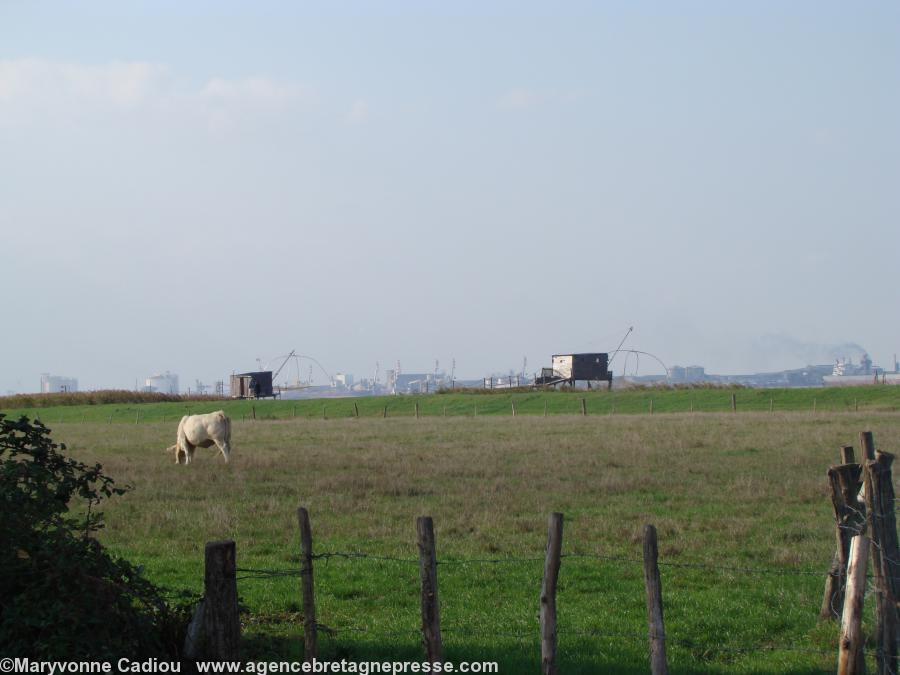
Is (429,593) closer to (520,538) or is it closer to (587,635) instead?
(587,635)

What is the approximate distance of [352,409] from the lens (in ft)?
237

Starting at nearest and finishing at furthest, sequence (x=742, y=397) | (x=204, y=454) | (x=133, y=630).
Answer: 1. (x=133, y=630)
2. (x=204, y=454)
3. (x=742, y=397)

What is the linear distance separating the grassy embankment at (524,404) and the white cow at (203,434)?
115 feet

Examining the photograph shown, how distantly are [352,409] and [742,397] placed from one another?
27.4m

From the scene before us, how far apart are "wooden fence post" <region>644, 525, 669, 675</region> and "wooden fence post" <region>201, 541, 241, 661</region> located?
2.89m

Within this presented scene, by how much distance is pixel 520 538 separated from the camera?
46.3ft

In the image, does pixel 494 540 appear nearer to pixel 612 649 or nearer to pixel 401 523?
pixel 401 523

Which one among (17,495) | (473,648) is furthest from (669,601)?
(17,495)

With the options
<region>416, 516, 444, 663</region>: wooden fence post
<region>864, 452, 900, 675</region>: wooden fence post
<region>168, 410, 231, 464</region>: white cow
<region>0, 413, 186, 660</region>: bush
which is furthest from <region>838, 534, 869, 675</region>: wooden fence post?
<region>168, 410, 231, 464</region>: white cow

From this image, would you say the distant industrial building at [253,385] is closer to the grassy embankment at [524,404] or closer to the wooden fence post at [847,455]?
the grassy embankment at [524,404]

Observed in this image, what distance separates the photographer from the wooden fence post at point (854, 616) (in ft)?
22.2

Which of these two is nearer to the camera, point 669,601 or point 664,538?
point 669,601

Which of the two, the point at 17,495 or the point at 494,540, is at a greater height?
the point at 17,495

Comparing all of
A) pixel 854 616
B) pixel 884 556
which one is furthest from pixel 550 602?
pixel 884 556
